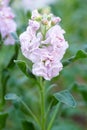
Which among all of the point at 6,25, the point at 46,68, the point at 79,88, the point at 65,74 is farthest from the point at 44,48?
the point at 65,74

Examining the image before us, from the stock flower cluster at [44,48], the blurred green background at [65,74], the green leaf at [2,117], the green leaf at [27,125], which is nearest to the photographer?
→ the stock flower cluster at [44,48]

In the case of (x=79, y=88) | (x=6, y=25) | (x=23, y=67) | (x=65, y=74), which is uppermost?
(x=6, y=25)

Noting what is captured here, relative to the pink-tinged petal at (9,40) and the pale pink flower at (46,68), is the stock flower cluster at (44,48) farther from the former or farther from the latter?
the pink-tinged petal at (9,40)

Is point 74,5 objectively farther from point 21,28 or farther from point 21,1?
point 21,28

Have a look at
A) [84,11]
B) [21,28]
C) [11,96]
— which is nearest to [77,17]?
[84,11]

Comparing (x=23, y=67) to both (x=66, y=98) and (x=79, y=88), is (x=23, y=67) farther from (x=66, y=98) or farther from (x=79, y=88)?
(x=79, y=88)

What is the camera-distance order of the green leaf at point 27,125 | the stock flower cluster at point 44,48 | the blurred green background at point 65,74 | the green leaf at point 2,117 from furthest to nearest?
the blurred green background at point 65,74 < the green leaf at point 27,125 < the green leaf at point 2,117 < the stock flower cluster at point 44,48

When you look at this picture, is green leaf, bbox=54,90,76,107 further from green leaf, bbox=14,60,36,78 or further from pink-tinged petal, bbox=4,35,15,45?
pink-tinged petal, bbox=4,35,15,45

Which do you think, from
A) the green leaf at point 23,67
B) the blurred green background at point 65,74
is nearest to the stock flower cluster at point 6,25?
the blurred green background at point 65,74

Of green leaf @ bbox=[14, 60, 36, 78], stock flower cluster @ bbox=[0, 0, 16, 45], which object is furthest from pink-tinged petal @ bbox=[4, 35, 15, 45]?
green leaf @ bbox=[14, 60, 36, 78]
